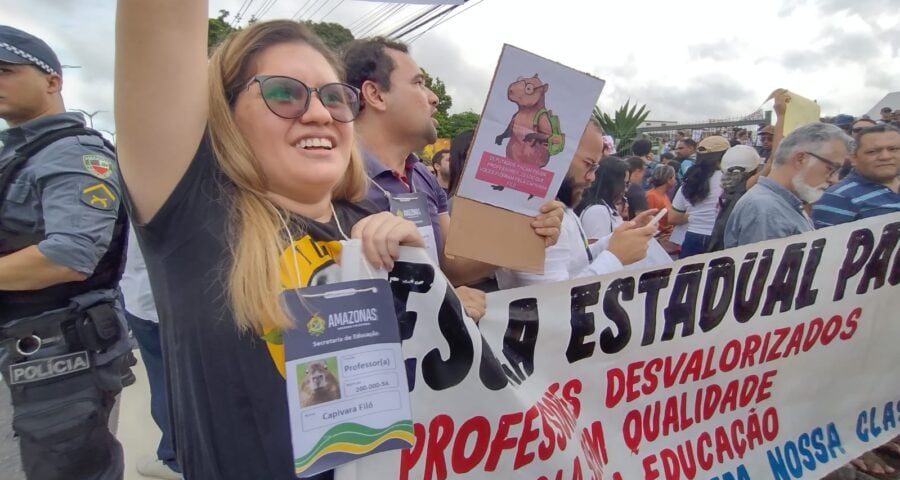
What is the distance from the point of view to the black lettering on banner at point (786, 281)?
2385mm

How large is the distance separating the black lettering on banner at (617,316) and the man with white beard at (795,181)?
1494mm

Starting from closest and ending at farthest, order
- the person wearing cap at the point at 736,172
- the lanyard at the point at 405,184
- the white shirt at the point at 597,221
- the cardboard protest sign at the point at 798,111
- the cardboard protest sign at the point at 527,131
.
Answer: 1. the cardboard protest sign at the point at 527,131
2. the lanyard at the point at 405,184
3. the white shirt at the point at 597,221
4. the cardboard protest sign at the point at 798,111
5. the person wearing cap at the point at 736,172

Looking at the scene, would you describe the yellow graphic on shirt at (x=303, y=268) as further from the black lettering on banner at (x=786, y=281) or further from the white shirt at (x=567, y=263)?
the black lettering on banner at (x=786, y=281)

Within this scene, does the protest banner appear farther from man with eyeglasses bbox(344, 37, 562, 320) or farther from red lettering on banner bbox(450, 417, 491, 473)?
man with eyeglasses bbox(344, 37, 562, 320)

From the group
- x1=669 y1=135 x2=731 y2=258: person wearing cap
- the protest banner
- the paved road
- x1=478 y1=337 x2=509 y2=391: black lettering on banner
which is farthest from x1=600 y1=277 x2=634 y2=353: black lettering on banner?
x1=669 y1=135 x2=731 y2=258: person wearing cap

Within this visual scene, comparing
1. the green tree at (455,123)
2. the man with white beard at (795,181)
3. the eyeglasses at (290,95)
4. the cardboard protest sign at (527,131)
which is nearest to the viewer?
the eyeglasses at (290,95)

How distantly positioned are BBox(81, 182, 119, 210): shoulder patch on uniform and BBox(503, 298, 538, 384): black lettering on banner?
61.3 inches

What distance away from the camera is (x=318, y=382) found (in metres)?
0.96

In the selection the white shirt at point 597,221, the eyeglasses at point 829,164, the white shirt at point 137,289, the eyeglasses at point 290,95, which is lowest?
the white shirt at point 137,289

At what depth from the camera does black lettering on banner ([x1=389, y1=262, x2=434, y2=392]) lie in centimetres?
128

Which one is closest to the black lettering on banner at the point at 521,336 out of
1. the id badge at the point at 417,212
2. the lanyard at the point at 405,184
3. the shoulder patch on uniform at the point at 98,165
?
the id badge at the point at 417,212

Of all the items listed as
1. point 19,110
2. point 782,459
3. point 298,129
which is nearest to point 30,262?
point 19,110

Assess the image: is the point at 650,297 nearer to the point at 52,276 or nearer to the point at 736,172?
the point at 52,276

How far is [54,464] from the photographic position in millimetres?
1848
